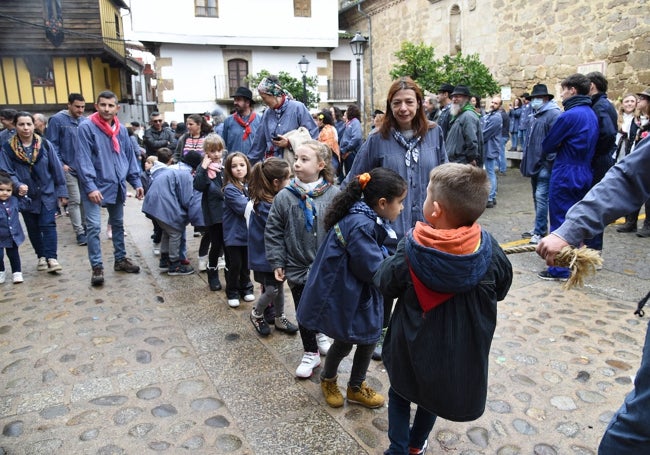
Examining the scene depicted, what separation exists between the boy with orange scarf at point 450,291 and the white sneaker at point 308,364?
1244 millimetres

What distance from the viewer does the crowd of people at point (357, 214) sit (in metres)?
2.00

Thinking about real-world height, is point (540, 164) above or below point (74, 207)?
above

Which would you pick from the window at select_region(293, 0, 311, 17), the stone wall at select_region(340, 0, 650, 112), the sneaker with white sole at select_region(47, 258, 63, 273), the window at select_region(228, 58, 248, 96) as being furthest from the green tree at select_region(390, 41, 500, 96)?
the window at select_region(228, 58, 248, 96)

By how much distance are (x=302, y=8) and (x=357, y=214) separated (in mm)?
22365

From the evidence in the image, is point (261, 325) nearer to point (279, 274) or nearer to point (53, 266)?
point (279, 274)

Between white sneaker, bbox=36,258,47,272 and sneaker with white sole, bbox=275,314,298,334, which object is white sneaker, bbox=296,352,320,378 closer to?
sneaker with white sole, bbox=275,314,298,334

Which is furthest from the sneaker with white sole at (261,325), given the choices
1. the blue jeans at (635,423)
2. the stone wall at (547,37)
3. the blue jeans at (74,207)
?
the stone wall at (547,37)

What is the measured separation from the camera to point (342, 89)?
2478cm

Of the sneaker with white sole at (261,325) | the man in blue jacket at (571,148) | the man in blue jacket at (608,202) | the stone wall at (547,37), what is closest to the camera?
the man in blue jacket at (608,202)

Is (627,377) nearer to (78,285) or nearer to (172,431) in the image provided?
(172,431)

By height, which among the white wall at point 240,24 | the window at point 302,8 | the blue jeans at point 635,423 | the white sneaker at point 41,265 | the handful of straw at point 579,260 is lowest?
the white sneaker at point 41,265

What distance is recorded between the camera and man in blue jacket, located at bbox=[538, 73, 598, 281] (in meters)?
4.89

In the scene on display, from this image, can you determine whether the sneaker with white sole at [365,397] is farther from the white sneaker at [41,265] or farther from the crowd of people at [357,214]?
the white sneaker at [41,265]

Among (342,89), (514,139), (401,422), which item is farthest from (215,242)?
(342,89)
